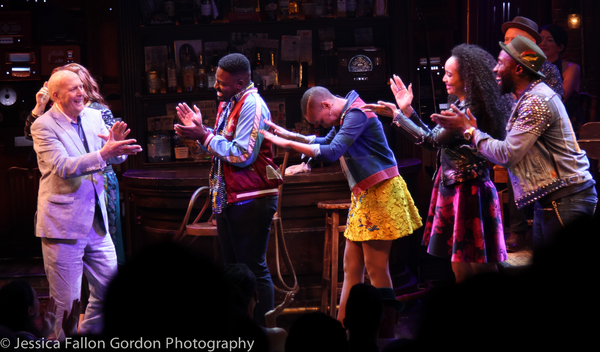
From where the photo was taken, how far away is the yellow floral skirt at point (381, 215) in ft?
9.49

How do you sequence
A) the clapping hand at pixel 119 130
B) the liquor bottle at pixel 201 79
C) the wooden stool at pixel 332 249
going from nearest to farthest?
the clapping hand at pixel 119 130, the wooden stool at pixel 332 249, the liquor bottle at pixel 201 79

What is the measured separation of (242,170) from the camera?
2.96 meters

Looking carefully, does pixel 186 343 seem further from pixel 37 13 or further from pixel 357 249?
pixel 37 13

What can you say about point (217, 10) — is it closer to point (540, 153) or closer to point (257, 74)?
point (257, 74)

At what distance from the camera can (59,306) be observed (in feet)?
9.82

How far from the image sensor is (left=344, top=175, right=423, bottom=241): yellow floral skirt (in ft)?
9.49

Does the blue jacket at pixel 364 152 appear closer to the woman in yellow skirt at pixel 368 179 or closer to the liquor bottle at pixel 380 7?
the woman in yellow skirt at pixel 368 179

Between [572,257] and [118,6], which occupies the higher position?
[118,6]

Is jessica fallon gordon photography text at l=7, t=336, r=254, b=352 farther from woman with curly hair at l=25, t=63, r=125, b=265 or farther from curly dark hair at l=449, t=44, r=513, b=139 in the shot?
woman with curly hair at l=25, t=63, r=125, b=265

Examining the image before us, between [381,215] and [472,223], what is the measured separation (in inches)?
17.1

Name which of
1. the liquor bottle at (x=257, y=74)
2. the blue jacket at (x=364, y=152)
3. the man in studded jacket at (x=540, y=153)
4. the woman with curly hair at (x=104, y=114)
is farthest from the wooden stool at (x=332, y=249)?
the liquor bottle at (x=257, y=74)

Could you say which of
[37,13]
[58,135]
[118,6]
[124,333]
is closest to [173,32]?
[118,6]

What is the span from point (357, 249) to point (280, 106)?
8.40 feet

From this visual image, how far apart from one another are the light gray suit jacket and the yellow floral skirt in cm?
132
